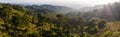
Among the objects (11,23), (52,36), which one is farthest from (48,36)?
(11,23)

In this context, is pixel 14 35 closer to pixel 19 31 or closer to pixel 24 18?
pixel 19 31

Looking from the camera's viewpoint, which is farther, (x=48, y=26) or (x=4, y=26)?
(x=48, y=26)

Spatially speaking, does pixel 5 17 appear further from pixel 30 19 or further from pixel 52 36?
pixel 52 36

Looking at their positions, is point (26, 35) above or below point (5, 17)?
Result: below

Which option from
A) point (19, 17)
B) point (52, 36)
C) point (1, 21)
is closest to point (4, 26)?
point (1, 21)

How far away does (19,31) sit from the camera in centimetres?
13525

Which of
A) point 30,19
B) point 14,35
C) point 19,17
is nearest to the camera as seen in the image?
point 14,35

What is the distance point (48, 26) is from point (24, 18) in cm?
1641

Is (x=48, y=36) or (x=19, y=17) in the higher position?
(x=19, y=17)

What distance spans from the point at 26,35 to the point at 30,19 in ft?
91.8

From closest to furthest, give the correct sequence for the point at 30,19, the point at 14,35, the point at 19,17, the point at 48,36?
the point at 14,35 → the point at 48,36 → the point at 19,17 → the point at 30,19

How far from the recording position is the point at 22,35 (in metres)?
131

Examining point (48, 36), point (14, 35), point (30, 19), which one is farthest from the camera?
point (30, 19)

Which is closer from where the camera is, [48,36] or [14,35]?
[14,35]
